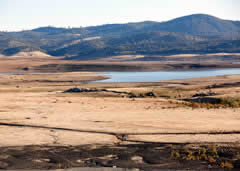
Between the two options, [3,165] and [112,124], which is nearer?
[3,165]

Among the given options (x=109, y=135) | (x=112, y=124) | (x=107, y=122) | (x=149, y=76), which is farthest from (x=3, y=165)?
(x=149, y=76)

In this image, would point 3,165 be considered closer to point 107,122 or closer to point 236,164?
point 236,164

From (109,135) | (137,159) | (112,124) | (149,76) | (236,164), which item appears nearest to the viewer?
(236,164)

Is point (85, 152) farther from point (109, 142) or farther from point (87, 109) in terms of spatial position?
point (87, 109)

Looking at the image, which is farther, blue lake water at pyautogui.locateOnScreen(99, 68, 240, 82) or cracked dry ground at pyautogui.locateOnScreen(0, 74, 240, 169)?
blue lake water at pyautogui.locateOnScreen(99, 68, 240, 82)

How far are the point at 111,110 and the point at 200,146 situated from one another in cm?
1014

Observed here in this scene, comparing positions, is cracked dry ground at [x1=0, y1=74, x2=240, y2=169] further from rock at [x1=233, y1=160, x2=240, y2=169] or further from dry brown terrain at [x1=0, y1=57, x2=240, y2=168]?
rock at [x1=233, y1=160, x2=240, y2=169]

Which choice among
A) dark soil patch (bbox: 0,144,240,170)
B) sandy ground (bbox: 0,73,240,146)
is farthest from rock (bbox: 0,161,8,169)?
sandy ground (bbox: 0,73,240,146)

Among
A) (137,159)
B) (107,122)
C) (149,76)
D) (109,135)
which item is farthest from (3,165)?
(149,76)

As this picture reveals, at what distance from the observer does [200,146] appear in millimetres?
13898

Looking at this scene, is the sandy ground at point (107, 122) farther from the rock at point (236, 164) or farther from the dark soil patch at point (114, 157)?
the rock at point (236, 164)

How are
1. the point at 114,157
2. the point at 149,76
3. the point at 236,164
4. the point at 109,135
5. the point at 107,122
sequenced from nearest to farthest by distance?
the point at 236,164 < the point at 114,157 < the point at 109,135 < the point at 107,122 < the point at 149,76

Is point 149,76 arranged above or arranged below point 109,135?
below

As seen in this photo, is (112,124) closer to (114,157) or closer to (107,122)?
(107,122)
